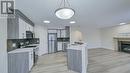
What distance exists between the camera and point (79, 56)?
354 cm

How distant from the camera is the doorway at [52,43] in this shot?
27.8 ft

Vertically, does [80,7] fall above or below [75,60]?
above

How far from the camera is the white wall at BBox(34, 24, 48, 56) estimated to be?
282 inches

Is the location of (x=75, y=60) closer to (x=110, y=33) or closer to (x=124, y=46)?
(x=124, y=46)

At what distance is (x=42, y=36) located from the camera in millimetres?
7426

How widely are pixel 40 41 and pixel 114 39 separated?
6.64m

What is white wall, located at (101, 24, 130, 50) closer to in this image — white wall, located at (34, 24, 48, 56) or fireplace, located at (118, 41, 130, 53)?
fireplace, located at (118, 41, 130, 53)

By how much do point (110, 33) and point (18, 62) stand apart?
350 inches

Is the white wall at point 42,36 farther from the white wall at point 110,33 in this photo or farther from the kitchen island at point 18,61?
the white wall at point 110,33

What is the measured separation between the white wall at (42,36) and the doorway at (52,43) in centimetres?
59

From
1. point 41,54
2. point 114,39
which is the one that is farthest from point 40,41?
point 114,39

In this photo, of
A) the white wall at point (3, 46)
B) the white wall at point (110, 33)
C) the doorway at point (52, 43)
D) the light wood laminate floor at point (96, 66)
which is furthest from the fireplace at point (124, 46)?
the white wall at point (3, 46)

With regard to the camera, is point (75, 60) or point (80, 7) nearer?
point (75, 60)

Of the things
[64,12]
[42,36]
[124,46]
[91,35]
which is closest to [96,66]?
[64,12]
